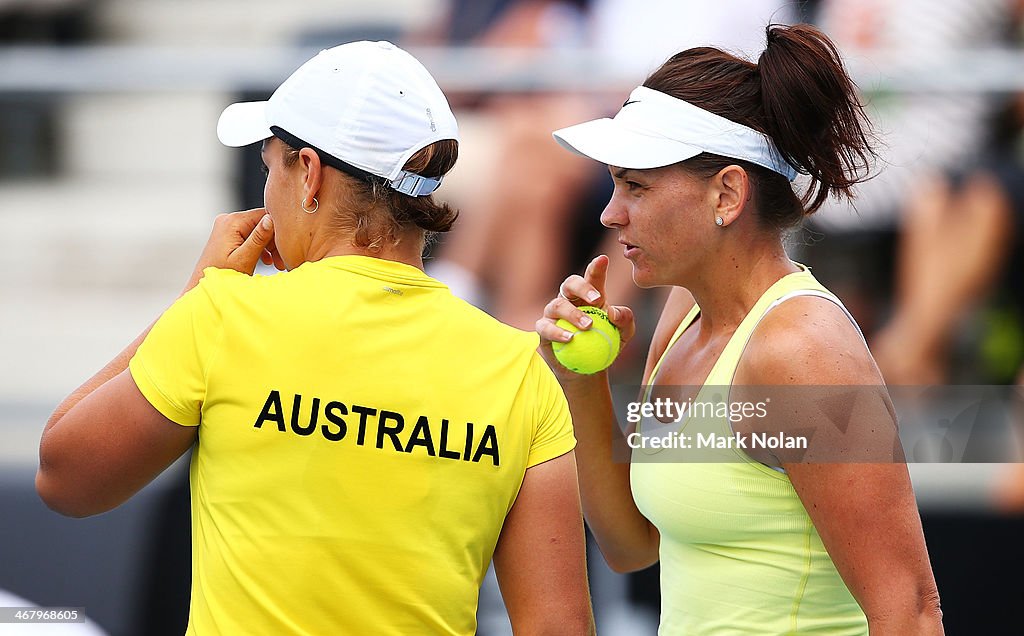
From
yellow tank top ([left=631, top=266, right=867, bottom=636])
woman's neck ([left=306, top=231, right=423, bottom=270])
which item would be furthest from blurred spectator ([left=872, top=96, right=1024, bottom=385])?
woman's neck ([left=306, top=231, right=423, bottom=270])

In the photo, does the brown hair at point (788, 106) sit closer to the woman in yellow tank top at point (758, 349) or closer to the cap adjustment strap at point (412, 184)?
the woman in yellow tank top at point (758, 349)

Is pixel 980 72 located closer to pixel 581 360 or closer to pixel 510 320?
pixel 510 320

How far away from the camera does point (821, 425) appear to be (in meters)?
1.70

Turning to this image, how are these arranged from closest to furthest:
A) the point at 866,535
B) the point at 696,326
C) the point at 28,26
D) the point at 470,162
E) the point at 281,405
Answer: the point at 281,405, the point at 866,535, the point at 696,326, the point at 470,162, the point at 28,26

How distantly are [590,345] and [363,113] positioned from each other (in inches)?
23.5

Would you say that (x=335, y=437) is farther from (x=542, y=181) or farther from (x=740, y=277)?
(x=542, y=181)

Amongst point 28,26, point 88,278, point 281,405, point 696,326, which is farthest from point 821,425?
point 28,26

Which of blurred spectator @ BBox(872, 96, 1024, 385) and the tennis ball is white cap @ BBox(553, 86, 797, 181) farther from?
blurred spectator @ BBox(872, 96, 1024, 385)

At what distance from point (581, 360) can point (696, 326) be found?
251 mm

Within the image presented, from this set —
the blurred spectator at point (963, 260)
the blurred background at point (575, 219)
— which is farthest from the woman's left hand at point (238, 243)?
the blurred spectator at point (963, 260)

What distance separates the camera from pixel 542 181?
14.3 ft

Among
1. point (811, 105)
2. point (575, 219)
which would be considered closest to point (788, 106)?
point (811, 105)

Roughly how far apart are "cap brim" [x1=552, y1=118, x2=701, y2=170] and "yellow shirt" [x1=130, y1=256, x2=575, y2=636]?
445 mm

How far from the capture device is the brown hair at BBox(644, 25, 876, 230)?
1855mm
